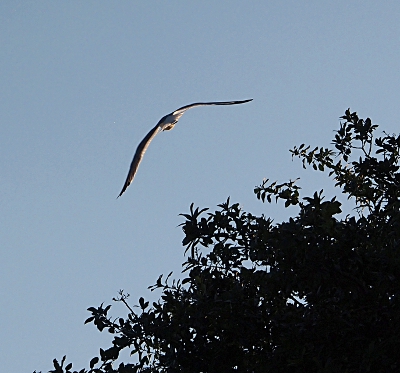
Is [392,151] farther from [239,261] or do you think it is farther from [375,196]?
[239,261]

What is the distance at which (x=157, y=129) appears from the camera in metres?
9.30

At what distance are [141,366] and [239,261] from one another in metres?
1.46

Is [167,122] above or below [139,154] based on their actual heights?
above

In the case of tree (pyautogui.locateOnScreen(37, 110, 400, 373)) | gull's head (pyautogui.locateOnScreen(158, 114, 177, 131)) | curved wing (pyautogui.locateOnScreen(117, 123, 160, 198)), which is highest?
gull's head (pyautogui.locateOnScreen(158, 114, 177, 131))

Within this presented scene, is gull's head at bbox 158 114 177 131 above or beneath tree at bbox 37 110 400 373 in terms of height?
above

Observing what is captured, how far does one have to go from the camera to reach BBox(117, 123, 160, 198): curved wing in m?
8.48

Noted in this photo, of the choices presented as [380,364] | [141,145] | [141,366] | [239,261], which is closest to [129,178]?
[141,145]

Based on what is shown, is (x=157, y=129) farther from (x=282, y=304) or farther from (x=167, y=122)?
(x=282, y=304)

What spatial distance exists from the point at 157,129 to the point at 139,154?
0.65 metres

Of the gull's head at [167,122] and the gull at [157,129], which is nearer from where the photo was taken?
the gull at [157,129]

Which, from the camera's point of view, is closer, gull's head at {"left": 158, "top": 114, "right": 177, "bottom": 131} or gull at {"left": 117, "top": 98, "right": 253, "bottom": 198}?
gull at {"left": 117, "top": 98, "right": 253, "bottom": 198}

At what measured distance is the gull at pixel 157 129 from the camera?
855 cm

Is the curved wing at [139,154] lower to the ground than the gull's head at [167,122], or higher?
lower

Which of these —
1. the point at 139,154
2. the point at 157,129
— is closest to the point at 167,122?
the point at 157,129
